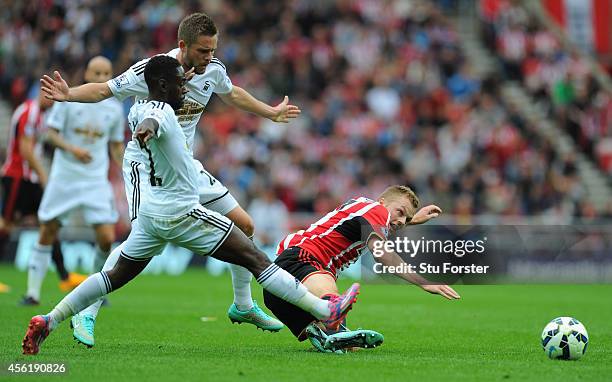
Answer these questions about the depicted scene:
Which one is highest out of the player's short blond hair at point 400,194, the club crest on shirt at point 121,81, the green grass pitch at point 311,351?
the club crest on shirt at point 121,81

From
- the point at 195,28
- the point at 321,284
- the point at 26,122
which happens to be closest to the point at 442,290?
the point at 321,284

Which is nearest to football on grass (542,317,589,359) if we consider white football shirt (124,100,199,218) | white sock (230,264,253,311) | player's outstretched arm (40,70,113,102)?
white sock (230,264,253,311)

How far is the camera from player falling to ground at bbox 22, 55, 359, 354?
24.7 feet

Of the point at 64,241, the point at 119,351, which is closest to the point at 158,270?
the point at 64,241

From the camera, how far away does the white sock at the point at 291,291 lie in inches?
303

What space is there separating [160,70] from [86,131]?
4.70 m

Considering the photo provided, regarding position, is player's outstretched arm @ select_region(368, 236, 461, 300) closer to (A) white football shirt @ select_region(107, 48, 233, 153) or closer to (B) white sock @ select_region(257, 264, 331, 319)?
(B) white sock @ select_region(257, 264, 331, 319)

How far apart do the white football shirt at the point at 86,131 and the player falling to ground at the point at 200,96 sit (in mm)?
3030

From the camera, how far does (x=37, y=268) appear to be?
1216 centimetres

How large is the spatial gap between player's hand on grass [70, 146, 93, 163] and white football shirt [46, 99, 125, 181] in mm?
399

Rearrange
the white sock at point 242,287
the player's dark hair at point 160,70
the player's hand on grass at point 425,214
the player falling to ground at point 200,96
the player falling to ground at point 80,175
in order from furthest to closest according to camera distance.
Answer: the player falling to ground at point 80,175, the white sock at point 242,287, the player's hand on grass at point 425,214, the player falling to ground at point 200,96, the player's dark hair at point 160,70

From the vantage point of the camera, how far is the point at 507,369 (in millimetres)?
7449

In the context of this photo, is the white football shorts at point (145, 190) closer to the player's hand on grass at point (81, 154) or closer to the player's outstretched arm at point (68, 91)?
the player's outstretched arm at point (68, 91)

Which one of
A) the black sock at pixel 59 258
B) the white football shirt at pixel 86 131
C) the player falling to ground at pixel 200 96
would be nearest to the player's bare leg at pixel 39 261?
the white football shirt at pixel 86 131
